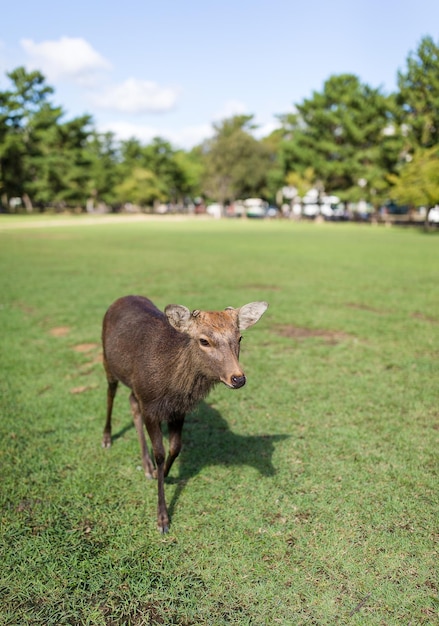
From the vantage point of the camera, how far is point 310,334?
28.7 ft

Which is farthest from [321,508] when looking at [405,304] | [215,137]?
[215,137]

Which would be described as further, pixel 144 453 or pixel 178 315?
pixel 144 453

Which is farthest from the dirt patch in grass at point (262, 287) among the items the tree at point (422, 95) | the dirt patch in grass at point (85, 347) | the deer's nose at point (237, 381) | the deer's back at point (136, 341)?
the tree at point (422, 95)

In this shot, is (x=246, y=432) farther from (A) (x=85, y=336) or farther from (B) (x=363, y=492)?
(A) (x=85, y=336)

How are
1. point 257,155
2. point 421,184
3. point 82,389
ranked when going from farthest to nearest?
1. point 257,155
2. point 421,184
3. point 82,389

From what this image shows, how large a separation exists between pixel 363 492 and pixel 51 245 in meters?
25.0

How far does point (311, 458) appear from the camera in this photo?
4.55 m

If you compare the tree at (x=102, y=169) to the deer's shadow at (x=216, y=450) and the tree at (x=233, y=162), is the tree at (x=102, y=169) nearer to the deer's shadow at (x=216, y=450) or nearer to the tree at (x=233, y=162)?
the tree at (x=233, y=162)

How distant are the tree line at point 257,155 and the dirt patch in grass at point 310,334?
34.0 metres

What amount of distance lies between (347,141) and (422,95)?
14.1 m

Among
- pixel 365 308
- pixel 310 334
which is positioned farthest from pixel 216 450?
pixel 365 308

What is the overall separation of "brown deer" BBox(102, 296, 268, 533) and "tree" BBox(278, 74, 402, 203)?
57326 mm

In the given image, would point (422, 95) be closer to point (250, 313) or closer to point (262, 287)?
point (262, 287)

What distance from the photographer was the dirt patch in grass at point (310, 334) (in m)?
8.49
